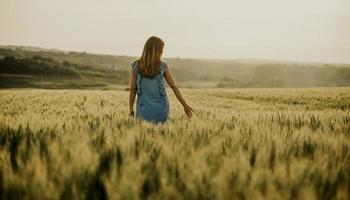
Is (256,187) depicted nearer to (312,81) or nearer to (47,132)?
(47,132)

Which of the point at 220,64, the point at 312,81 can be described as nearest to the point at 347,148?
the point at 312,81

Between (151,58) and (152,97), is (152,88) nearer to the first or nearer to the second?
(152,97)

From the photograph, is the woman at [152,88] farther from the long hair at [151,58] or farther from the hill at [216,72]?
the hill at [216,72]

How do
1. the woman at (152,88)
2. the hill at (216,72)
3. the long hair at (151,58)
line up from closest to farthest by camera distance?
1. the long hair at (151,58)
2. the woman at (152,88)
3. the hill at (216,72)

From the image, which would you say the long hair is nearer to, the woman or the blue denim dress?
the woman

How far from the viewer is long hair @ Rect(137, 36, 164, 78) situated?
558cm

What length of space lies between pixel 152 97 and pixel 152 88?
140mm

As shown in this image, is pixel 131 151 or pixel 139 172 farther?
pixel 131 151

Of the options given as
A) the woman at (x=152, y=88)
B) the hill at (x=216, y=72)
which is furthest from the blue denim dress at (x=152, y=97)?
the hill at (x=216, y=72)

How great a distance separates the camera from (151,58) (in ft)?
18.7

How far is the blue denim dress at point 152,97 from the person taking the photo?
19.9 ft

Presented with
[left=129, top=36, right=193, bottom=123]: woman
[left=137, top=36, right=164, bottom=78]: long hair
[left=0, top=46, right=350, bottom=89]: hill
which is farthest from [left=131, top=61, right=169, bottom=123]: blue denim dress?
[left=0, top=46, right=350, bottom=89]: hill

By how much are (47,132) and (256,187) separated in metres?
2.18

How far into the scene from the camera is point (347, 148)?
3.24m
